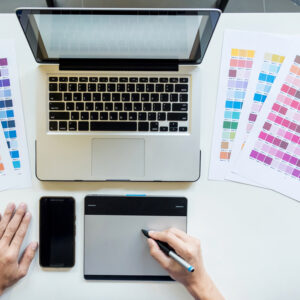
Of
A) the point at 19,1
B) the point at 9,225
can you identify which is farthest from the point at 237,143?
the point at 19,1

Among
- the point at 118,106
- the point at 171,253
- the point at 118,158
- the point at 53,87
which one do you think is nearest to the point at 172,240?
the point at 171,253

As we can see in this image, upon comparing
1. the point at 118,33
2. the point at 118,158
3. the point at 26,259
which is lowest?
the point at 26,259

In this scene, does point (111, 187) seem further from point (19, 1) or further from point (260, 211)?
point (19, 1)

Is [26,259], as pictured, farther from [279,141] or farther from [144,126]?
[279,141]

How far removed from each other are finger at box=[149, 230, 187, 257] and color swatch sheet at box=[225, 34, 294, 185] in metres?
0.21

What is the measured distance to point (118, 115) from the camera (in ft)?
2.13

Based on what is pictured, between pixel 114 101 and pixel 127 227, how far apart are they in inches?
11.4

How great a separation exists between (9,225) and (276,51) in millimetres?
737

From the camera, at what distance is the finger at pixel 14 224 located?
26.5 inches

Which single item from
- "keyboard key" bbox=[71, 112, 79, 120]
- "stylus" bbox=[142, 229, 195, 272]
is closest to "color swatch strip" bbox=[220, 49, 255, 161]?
"stylus" bbox=[142, 229, 195, 272]

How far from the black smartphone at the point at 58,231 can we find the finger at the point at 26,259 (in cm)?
2

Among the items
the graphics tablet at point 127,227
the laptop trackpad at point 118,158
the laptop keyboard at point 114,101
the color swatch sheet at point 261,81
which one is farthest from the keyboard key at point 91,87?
the color swatch sheet at point 261,81

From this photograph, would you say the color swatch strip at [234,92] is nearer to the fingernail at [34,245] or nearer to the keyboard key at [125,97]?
the keyboard key at [125,97]

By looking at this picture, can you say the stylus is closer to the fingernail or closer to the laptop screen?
the fingernail
